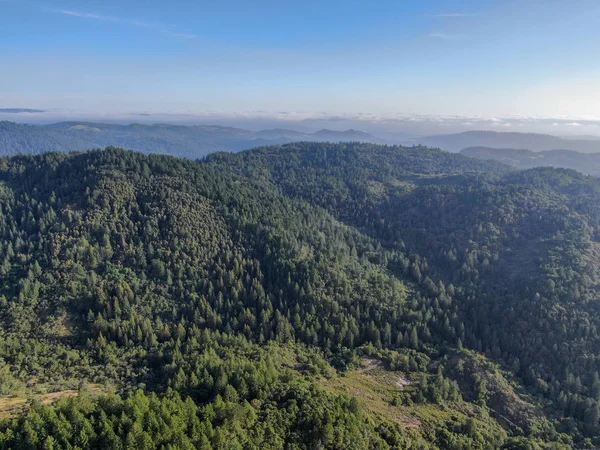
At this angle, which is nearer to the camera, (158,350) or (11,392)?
(11,392)

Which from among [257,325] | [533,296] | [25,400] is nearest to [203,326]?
[257,325]

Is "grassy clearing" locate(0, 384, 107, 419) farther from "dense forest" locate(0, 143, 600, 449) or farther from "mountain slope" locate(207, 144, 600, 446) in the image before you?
"mountain slope" locate(207, 144, 600, 446)

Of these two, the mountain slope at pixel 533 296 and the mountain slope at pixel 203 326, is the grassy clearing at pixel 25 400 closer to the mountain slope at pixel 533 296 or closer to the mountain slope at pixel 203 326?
the mountain slope at pixel 203 326

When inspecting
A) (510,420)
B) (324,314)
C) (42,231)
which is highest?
(42,231)

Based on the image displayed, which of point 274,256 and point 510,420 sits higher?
point 274,256

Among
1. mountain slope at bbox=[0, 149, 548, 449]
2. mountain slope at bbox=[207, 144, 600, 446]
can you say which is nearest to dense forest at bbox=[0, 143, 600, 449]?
mountain slope at bbox=[0, 149, 548, 449]

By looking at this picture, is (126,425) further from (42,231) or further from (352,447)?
(42,231)

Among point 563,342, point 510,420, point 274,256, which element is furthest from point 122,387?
point 563,342

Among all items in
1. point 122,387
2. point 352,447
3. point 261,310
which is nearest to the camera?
point 352,447

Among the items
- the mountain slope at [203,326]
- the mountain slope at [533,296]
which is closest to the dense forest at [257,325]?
the mountain slope at [203,326]
